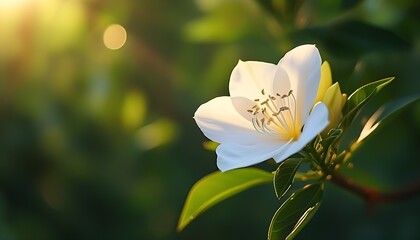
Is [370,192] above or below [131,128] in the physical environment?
below

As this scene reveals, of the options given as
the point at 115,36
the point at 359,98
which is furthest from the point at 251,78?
the point at 115,36

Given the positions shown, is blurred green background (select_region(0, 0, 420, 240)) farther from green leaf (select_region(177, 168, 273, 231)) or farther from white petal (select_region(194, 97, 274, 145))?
white petal (select_region(194, 97, 274, 145))

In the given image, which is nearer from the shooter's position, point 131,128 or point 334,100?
point 334,100

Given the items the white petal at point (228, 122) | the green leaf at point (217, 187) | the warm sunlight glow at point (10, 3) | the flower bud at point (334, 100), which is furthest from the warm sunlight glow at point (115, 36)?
the flower bud at point (334, 100)

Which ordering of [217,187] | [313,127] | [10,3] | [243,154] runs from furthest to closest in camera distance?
1. [10,3]
2. [217,187]
3. [243,154]
4. [313,127]

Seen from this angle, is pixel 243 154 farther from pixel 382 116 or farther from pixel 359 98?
pixel 382 116

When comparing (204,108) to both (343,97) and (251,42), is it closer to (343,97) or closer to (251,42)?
(343,97)

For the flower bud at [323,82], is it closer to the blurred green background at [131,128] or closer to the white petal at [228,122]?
the white petal at [228,122]
